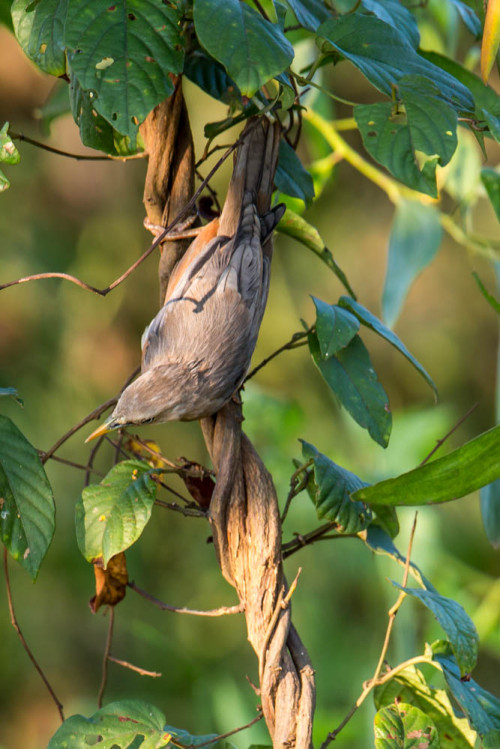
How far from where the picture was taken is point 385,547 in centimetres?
127

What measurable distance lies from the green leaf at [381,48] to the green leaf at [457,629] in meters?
0.71

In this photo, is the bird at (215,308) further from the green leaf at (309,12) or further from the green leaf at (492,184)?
the green leaf at (492,184)

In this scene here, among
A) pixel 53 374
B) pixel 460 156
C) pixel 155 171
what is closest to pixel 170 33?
pixel 155 171

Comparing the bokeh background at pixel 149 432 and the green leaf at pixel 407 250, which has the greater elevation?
the green leaf at pixel 407 250

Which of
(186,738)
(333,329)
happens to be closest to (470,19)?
(333,329)

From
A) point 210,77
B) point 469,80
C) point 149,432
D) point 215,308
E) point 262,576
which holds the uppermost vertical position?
point 469,80

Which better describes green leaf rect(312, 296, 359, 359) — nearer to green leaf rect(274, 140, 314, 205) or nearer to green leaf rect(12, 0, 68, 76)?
green leaf rect(274, 140, 314, 205)

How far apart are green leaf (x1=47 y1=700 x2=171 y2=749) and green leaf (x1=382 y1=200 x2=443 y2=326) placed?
122cm

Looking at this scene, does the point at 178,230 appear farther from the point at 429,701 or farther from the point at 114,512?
the point at 429,701

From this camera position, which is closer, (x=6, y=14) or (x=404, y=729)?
(x=404, y=729)

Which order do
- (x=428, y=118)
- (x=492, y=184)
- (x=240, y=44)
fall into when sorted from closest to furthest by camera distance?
(x=240, y=44), (x=428, y=118), (x=492, y=184)

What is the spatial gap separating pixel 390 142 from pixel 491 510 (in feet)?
2.47

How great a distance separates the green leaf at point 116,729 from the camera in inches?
42.6

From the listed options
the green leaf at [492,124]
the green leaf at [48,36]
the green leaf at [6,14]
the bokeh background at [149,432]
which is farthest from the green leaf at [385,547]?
the bokeh background at [149,432]
